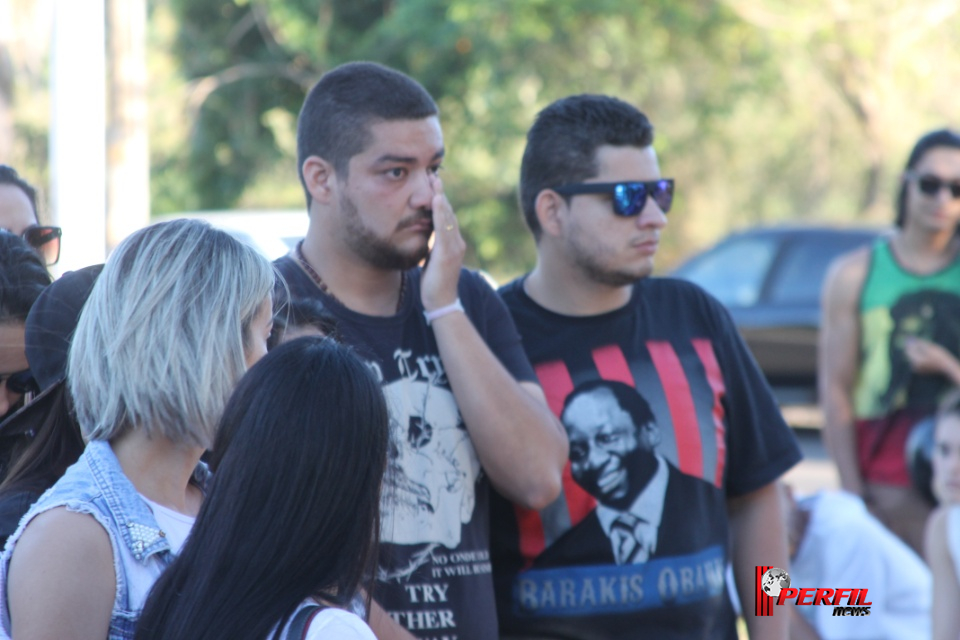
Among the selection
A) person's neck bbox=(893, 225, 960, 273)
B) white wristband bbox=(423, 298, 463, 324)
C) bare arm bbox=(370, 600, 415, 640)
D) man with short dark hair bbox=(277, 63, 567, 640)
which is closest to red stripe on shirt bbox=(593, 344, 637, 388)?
man with short dark hair bbox=(277, 63, 567, 640)

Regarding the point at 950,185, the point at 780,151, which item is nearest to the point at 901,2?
the point at 780,151

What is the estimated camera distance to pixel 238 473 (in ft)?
5.48

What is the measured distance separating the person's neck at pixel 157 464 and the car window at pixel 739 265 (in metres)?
10.4

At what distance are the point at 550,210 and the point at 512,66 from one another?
40.2ft

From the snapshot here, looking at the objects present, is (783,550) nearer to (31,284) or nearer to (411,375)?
(411,375)

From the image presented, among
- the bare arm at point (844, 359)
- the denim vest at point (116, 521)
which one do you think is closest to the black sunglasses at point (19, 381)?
the denim vest at point (116, 521)

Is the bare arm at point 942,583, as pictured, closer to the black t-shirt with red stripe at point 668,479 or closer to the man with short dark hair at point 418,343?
the black t-shirt with red stripe at point 668,479

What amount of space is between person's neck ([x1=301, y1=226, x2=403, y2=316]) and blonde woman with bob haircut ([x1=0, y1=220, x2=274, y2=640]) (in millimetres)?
680

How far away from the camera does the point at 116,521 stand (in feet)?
6.12

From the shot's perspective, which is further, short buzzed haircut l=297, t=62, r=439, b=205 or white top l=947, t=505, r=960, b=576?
white top l=947, t=505, r=960, b=576

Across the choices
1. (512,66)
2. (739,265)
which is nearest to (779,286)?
(739,265)

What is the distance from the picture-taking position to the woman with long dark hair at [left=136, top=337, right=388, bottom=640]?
1.62m

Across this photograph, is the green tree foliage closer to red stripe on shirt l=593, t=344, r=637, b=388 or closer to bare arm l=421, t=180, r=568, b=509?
red stripe on shirt l=593, t=344, r=637, b=388

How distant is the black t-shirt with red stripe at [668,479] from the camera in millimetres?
2906
